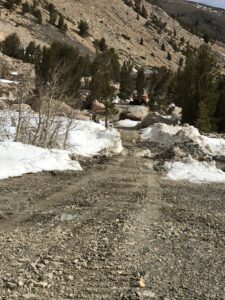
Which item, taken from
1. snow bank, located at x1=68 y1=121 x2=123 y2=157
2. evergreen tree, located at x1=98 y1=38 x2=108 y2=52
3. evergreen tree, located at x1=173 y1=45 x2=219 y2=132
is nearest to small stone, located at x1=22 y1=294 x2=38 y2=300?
snow bank, located at x1=68 y1=121 x2=123 y2=157

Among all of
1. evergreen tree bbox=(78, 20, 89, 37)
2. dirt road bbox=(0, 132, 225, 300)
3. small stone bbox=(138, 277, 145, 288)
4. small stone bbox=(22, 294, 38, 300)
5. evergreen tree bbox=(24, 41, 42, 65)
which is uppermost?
small stone bbox=(138, 277, 145, 288)

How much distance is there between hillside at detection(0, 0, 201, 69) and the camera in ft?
202

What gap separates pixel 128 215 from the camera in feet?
31.7

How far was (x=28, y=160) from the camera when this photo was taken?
14.5 m

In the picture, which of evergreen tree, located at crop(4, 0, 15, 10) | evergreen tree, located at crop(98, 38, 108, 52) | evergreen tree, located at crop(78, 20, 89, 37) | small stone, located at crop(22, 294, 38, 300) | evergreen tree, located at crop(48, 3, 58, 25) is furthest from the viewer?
evergreen tree, located at crop(98, 38, 108, 52)

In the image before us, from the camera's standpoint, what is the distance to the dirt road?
6121 mm

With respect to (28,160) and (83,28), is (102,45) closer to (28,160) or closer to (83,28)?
(83,28)

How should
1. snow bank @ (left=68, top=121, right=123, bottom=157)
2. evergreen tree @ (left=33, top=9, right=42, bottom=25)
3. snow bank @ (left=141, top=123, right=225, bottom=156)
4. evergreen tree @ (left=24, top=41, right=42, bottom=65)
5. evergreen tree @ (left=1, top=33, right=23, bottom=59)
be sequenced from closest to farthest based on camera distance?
snow bank @ (left=68, top=121, right=123, bottom=157) → snow bank @ (left=141, top=123, right=225, bottom=156) → evergreen tree @ (left=24, top=41, right=42, bottom=65) → evergreen tree @ (left=1, top=33, right=23, bottom=59) → evergreen tree @ (left=33, top=9, right=42, bottom=25)

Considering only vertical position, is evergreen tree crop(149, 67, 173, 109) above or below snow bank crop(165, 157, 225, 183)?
below

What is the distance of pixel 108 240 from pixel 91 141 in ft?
48.9

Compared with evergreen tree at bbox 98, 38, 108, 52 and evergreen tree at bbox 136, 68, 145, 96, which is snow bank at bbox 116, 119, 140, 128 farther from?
evergreen tree at bbox 98, 38, 108, 52

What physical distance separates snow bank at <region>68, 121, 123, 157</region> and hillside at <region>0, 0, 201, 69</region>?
3138cm

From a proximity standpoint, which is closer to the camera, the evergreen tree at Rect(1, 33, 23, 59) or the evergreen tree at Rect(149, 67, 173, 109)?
the evergreen tree at Rect(1, 33, 23, 59)

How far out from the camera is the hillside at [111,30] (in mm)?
61562
